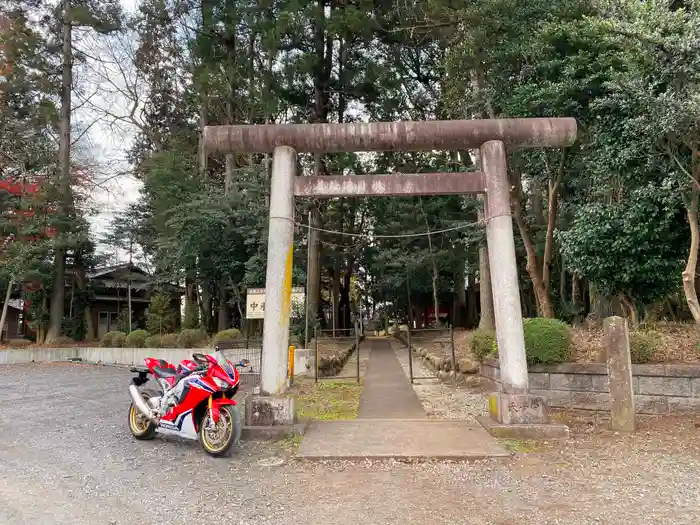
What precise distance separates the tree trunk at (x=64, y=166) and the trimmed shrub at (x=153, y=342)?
7.27 m

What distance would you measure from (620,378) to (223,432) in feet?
15.7

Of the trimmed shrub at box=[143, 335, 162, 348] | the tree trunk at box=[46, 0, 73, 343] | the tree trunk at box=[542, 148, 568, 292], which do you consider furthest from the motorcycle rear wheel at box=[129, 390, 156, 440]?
the tree trunk at box=[46, 0, 73, 343]

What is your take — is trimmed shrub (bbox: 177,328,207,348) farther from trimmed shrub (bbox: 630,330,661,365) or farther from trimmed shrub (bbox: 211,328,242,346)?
trimmed shrub (bbox: 630,330,661,365)

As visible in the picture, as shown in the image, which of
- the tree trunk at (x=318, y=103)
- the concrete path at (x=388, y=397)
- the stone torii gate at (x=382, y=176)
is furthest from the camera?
the tree trunk at (x=318, y=103)

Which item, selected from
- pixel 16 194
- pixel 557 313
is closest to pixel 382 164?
pixel 557 313

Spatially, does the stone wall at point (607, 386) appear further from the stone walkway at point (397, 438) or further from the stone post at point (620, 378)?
the stone walkway at point (397, 438)

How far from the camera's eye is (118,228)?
78.8 ft

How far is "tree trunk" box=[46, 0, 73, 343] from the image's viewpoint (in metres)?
22.5

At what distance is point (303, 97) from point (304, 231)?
17.4 feet

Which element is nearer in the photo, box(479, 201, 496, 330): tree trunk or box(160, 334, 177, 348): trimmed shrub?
box(479, 201, 496, 330): tree trunk

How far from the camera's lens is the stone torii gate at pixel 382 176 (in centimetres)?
640

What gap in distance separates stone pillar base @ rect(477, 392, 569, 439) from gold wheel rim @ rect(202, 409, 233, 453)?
3094 millimetres

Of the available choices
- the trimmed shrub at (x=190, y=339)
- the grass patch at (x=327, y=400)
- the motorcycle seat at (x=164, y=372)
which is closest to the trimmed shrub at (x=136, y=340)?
the trimmed shrub at (x=190, y=339)

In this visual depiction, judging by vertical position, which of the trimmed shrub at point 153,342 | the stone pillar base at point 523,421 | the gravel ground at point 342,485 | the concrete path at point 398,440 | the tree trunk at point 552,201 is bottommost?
the gravel ground at point 342,485
